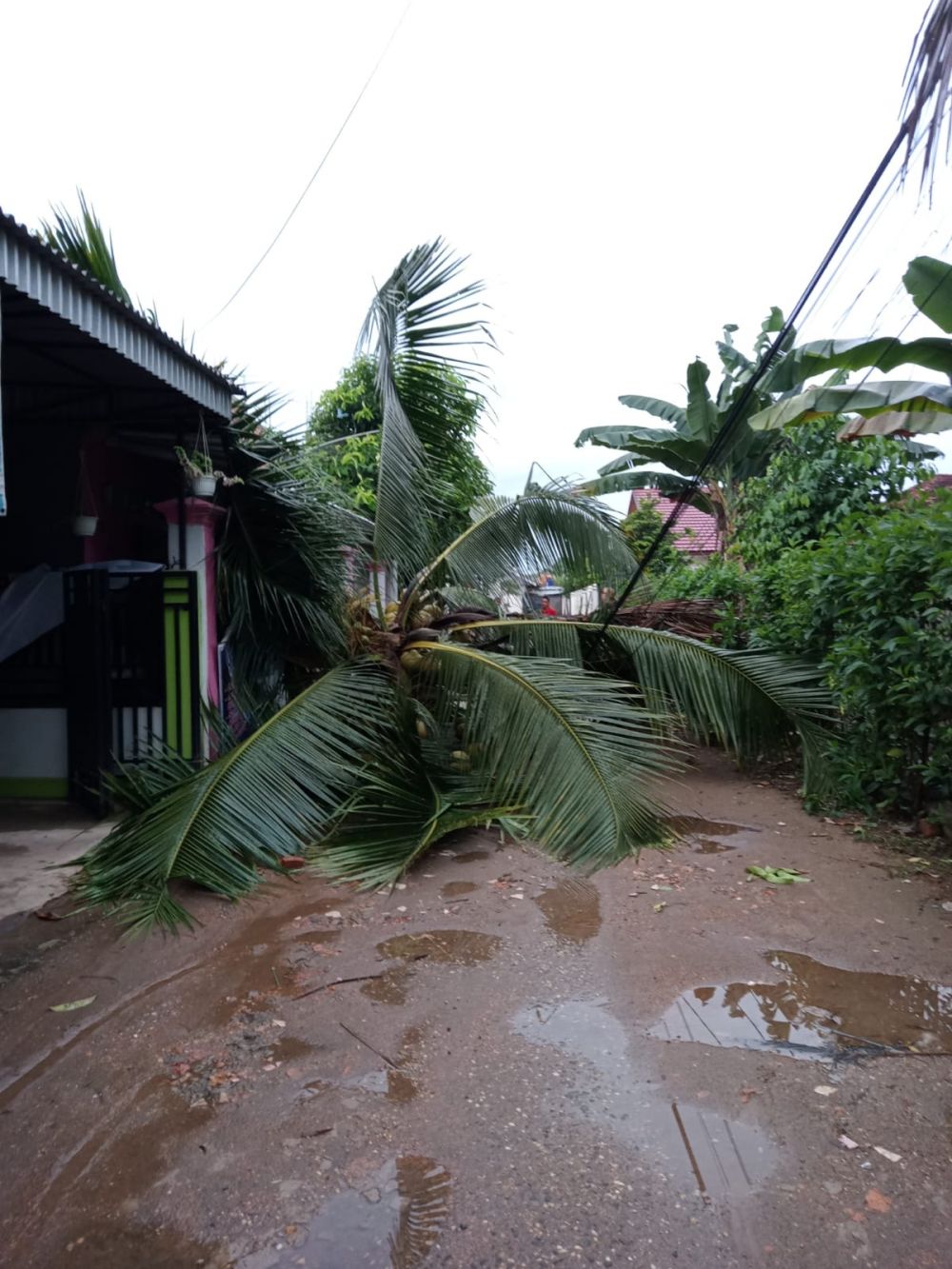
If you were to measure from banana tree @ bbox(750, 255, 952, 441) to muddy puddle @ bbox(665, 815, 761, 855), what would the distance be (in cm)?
292

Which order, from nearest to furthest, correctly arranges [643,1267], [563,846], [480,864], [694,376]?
[643,1267], [563,846], [480,864], [694,376]

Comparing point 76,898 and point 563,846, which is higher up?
point 563,846

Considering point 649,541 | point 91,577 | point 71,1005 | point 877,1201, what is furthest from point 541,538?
point 877,1201

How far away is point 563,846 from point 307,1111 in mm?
2135

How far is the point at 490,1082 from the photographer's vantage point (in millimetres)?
3045

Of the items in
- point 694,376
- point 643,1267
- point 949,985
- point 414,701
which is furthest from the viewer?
point 694,376

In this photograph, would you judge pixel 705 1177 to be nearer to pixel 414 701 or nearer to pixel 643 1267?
pixel 643 1267

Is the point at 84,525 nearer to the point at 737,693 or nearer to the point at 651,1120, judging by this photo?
the point at 737,693

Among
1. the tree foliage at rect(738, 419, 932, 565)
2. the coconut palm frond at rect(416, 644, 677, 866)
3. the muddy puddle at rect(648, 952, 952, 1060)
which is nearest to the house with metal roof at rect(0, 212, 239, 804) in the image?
the coconut palm frond at rect(416, 644, 677, 866)

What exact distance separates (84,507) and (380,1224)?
634 centimetres

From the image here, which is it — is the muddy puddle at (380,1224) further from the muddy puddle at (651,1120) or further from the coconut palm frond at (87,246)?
the coconut palm frond at (87,246)

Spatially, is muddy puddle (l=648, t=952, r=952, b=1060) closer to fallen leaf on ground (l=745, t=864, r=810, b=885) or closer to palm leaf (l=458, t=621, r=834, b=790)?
fallen leaf on ground (l=745, t=864, r=810, b=885)

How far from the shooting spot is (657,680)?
6605 millimetres

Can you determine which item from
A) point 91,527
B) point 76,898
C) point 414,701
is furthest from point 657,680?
point 91,527
